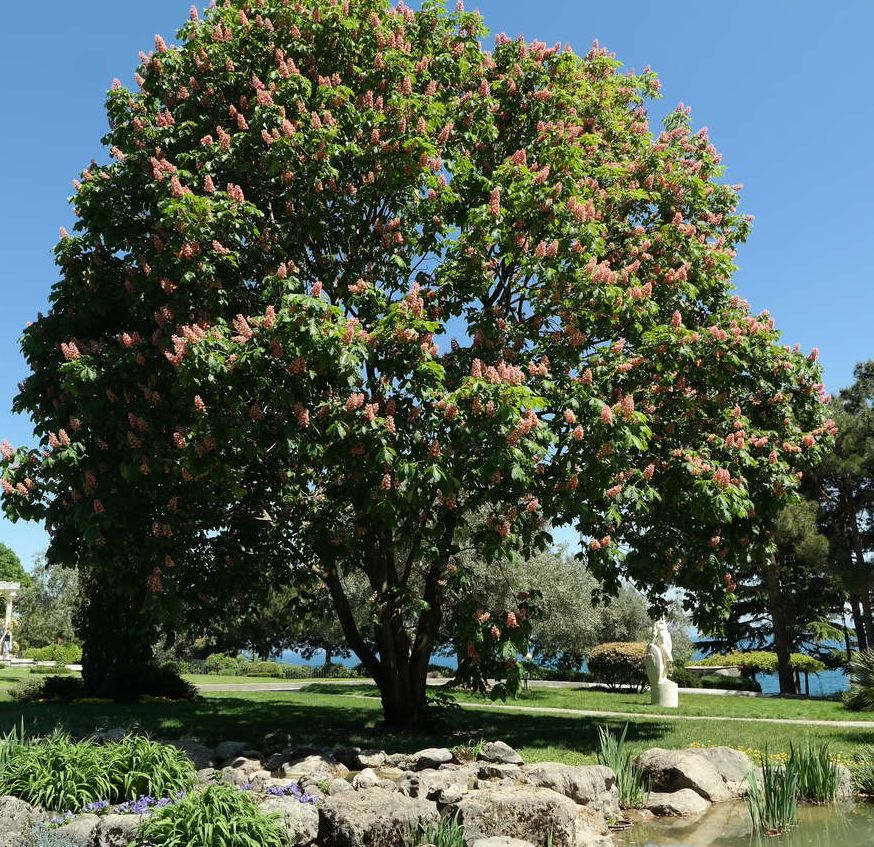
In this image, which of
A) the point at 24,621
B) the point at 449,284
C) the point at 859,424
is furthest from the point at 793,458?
the point at 24,621

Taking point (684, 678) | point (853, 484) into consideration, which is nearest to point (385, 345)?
point (684, 678)

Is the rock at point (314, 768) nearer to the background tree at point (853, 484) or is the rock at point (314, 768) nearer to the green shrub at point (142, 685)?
the green shrub at point (142, 685)

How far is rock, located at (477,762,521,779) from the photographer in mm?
10600

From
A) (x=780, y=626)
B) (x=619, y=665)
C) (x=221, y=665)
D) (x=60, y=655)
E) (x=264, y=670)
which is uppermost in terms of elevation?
(x=780, y=626)

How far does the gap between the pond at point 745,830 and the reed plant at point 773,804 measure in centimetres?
14

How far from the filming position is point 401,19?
15.0 meters

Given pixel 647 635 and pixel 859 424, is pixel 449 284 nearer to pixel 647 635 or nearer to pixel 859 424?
pixel 859 424

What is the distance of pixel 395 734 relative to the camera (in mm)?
14945

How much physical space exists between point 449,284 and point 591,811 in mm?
8639

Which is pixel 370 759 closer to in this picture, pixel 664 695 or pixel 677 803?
pixel 677 803

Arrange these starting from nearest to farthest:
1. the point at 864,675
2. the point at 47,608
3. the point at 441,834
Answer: the point at 441,834 → the point at 864,675 → the point at 47,608

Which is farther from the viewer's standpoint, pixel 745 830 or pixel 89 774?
pixel 745 830

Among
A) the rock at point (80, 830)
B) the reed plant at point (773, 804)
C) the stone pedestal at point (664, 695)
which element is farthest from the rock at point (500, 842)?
the stone pedestal at point (664, 695)

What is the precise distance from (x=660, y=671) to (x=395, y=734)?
436 inches
